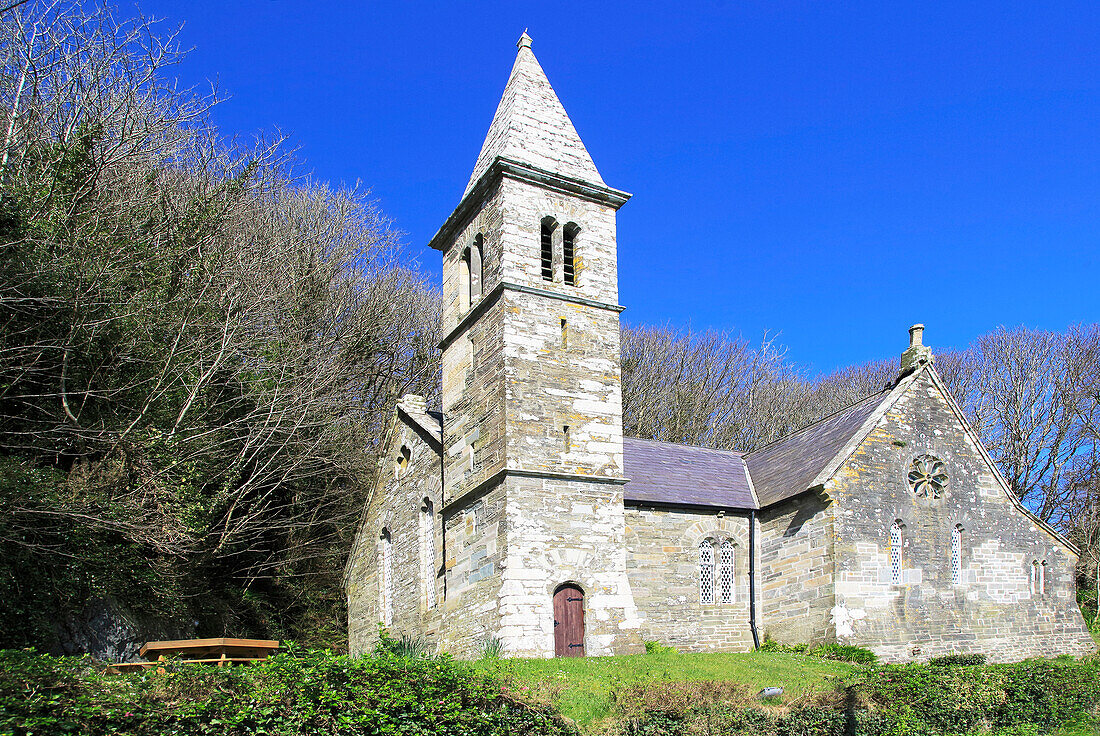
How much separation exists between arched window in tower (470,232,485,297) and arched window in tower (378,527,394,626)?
308 inches

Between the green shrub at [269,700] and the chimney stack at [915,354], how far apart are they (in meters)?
15.1

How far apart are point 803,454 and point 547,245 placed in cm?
910

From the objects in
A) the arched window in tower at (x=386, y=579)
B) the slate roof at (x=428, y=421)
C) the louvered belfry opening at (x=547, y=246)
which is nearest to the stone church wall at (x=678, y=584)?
the slate roof at (x=428, y=421)

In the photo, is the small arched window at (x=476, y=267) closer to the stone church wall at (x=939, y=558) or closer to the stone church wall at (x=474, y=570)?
the stone church wall at (x=474, y=570)

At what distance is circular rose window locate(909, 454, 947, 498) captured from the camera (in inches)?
853

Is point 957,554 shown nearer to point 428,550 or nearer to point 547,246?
point 547,246

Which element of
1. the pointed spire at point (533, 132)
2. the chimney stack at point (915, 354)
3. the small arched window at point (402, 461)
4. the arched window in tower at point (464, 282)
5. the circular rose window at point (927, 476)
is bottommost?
the circular rose window at point (927, 476)

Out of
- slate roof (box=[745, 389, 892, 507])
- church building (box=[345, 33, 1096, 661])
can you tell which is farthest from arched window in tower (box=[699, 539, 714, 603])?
slate roof (box=[745, 389, 892, 507])

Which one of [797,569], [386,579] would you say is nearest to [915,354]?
[797,569]

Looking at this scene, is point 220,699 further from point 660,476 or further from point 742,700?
point 660,476

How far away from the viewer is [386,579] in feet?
80.4

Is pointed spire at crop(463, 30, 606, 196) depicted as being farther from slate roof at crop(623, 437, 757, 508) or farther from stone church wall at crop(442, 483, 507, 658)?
stone church wall at crop(442, 483, 507, 658)

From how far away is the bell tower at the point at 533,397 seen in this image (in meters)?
18.0

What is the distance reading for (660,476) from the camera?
73.8 ft
